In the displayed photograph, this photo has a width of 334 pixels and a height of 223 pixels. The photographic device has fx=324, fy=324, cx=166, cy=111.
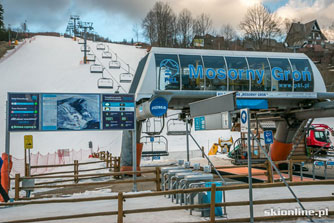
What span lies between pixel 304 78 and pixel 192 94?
6.72 m

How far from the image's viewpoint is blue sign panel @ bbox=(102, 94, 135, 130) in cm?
1365

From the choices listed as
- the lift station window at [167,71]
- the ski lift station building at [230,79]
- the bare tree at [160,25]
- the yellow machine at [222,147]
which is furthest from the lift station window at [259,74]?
the bare tree at [160,25]

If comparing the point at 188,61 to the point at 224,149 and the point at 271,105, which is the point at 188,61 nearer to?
the point at 271,105

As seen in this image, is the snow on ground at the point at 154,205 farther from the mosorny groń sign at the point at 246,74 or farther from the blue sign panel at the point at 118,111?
the mosorny groń sign at the point at 246,74

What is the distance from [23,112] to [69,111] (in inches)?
68.1

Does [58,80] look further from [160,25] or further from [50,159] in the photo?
[160,25]

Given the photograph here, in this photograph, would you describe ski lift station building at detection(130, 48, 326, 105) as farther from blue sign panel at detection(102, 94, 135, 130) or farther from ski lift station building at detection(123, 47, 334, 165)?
blue sign panel at detection(102, 94, 135, 130)

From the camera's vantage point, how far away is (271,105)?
18.2 metres

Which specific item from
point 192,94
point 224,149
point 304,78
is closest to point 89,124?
point 192,94

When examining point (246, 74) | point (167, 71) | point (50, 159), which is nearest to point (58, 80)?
point (50, 159)

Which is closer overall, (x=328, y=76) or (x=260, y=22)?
(x=328, y=76)

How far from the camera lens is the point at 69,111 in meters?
13.3

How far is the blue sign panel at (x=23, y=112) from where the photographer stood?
493 inches

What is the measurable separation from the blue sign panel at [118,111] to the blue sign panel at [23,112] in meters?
2.69
